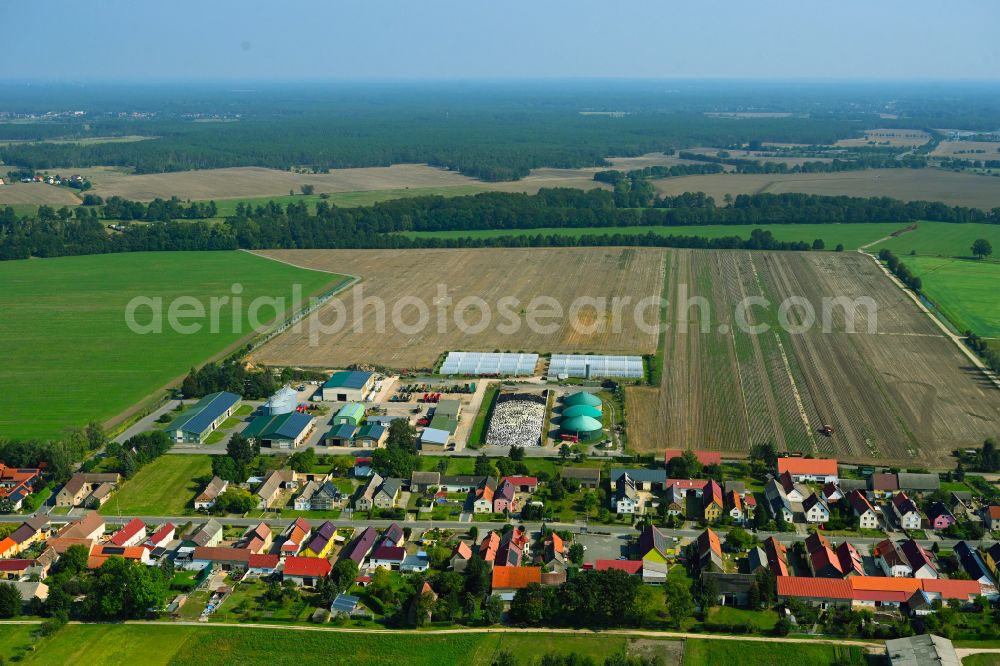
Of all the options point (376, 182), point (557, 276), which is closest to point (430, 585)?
point (557, 276)

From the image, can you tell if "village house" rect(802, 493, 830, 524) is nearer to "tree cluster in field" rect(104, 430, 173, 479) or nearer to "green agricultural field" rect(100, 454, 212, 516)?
"green agricultural field" rect(100, 454, 212, 516)

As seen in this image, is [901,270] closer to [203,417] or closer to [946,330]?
[946,330]

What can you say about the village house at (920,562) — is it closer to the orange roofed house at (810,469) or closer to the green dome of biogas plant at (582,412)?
the orange roofed house at (810,469)

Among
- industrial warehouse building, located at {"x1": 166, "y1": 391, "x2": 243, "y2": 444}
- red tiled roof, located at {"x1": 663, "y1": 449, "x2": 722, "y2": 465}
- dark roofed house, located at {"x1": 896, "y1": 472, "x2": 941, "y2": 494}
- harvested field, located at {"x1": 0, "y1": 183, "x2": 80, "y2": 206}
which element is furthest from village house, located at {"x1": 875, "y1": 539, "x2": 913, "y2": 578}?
harvested field, located at {"x1": 0, "y1": 183, "x2": 80, "y2": 206}

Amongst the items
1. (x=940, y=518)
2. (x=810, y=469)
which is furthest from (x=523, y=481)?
(x=940, y=518)

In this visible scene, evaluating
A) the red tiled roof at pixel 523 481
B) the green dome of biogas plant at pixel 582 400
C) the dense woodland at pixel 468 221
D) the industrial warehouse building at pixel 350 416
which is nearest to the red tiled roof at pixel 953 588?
the red tiled roof at pixel 523 481
